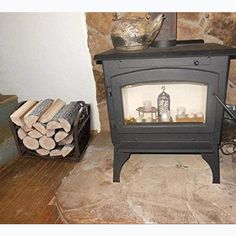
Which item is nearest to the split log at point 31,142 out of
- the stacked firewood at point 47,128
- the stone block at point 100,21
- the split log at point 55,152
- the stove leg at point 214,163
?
the stacked firewood at point 47,128

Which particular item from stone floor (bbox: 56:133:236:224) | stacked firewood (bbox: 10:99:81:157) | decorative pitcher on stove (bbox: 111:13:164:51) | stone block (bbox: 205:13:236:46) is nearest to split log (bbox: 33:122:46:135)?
stacked firewood (bbox: 10:99:81:157)

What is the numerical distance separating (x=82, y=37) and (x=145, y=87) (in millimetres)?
689

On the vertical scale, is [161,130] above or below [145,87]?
below

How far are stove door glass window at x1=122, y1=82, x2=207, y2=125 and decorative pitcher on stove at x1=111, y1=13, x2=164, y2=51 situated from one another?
0.62 feet

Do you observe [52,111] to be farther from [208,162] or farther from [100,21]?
[208,162]

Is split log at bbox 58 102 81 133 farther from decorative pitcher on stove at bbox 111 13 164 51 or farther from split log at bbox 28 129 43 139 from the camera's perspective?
decorative pitcher on stove at bbox 111 13 164 51

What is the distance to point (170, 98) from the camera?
1.33m

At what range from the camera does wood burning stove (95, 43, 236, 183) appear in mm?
1132

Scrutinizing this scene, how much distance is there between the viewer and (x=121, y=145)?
1317 mm

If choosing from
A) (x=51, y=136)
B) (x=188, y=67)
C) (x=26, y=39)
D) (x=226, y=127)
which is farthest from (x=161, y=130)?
(x=26, y=39)

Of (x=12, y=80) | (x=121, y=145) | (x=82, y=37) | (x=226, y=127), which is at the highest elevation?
(x=82, y=37)

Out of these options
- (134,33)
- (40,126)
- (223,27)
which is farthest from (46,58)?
(223,27)

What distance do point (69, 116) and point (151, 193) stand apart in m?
0.73

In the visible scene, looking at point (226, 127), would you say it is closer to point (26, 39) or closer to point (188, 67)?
point (188, 67)
